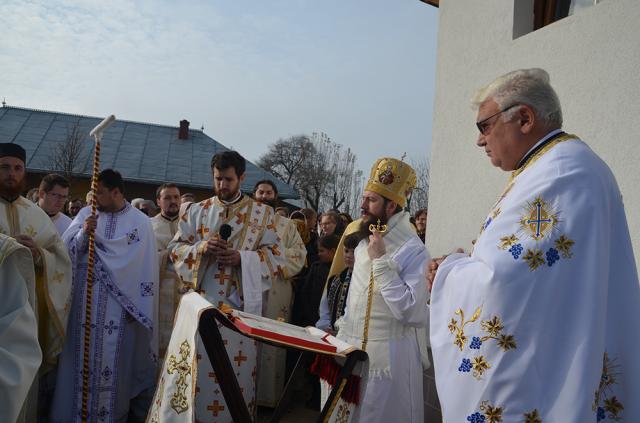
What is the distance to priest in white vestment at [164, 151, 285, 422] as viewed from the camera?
471cm


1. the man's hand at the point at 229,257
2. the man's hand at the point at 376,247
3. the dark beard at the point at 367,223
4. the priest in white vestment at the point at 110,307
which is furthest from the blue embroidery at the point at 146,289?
the man's hand at the point at 376,247

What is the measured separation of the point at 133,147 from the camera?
30.0m

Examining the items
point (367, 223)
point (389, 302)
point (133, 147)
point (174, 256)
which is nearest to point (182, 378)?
point (389, 302)

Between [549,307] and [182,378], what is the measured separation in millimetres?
1759

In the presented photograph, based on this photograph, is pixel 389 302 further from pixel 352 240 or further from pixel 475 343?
pixel 475 343

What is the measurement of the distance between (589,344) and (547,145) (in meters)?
0.82

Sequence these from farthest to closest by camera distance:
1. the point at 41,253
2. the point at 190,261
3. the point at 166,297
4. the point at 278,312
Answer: the point at 166,297 → the point at 278,312 → the point at 190,261 → the point at 41,253

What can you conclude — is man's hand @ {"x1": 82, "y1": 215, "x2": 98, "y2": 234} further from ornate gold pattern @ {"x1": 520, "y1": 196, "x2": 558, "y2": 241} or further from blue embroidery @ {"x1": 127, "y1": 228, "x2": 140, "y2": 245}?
ornate gold pattern @ {"x1": 520, "y1": 196, "x2": 558, "y2": 241}

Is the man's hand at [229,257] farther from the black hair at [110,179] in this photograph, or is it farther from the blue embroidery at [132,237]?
the black hair at [110,179]

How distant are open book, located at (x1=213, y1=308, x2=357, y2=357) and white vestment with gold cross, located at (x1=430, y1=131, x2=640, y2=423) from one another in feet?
1.92

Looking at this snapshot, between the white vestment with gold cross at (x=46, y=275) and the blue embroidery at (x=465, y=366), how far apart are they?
3780mm

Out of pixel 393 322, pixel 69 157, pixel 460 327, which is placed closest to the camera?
pixel 460 327

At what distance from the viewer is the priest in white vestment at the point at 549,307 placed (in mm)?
2062

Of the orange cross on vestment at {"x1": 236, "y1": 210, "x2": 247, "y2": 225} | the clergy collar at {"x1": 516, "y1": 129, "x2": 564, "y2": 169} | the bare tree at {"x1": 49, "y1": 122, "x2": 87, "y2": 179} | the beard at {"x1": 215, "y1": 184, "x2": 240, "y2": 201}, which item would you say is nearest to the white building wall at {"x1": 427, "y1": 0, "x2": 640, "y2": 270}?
the clergy collar at {"x1": 516, "y1": 129, "x2": 564, "y2": 169}
